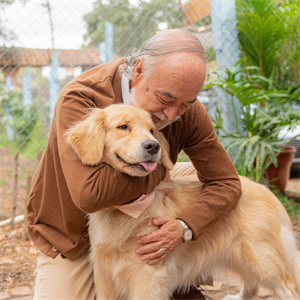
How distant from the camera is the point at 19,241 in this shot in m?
3.68

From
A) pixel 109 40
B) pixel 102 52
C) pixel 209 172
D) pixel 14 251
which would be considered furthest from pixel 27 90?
pixel 209 172

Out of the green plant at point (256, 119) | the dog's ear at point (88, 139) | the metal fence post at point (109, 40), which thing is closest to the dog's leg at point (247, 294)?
the dog's ear at point (88, 139)

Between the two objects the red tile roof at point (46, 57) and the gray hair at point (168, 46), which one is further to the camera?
the red tile roof at point (46, 57)

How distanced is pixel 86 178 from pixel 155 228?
0.54 meters

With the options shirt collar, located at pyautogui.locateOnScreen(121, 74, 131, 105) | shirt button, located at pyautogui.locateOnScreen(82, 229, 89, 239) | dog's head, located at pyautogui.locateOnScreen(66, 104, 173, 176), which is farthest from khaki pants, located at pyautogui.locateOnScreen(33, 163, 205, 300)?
shirt collar, located at pyautogui.locateOnScreen(121, 74, 131, 105)

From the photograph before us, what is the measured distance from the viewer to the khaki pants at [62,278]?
1.99 metres

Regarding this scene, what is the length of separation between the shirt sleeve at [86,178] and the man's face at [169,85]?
0.92 ft

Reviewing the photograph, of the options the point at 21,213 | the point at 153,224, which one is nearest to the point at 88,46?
the point at 21,213

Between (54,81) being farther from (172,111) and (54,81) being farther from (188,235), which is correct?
(188,235)

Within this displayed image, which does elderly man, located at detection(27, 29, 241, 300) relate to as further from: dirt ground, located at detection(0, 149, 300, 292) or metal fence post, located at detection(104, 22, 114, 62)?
metal fence post, located at detection(104, 22, 114, 62)

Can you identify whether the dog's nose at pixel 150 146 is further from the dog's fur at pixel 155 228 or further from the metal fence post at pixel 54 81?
the metal fence post at pixel 54 81

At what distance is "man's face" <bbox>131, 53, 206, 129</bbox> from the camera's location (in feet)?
5.24

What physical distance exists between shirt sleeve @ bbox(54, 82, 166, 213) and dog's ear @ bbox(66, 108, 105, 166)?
4 cm

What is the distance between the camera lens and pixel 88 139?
1.57m
